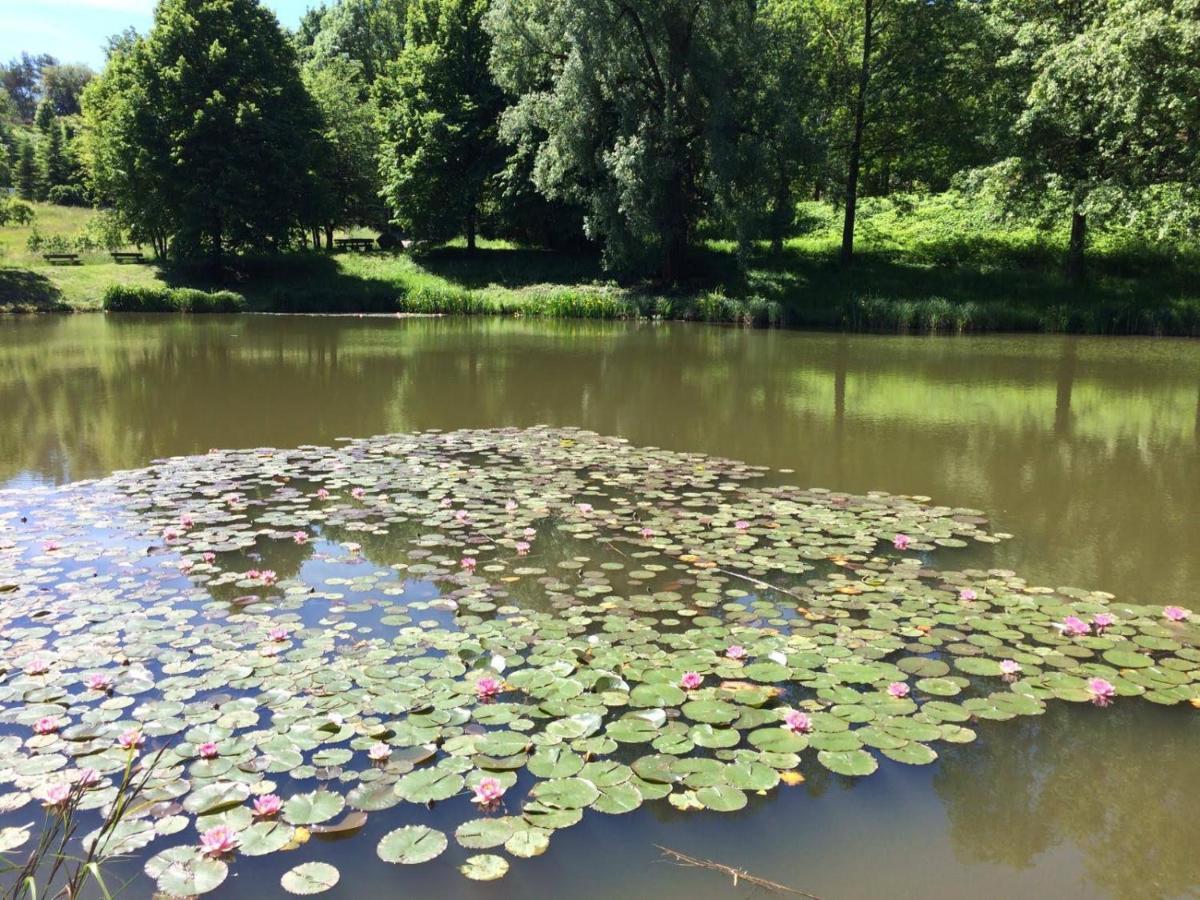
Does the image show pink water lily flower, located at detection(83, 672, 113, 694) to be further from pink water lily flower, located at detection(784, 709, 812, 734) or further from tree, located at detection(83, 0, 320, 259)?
tree, located at detection(83, 0, 320, 259)

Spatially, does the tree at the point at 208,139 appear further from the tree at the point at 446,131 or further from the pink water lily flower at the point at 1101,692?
the pink water lily flower at the point at 1101,692

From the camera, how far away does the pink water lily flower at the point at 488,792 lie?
2.99m

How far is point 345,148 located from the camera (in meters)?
39.5

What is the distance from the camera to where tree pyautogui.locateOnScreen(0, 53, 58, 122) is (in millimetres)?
105875

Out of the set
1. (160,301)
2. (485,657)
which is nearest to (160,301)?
(160,301)

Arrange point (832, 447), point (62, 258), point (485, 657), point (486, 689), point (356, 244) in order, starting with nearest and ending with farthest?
point (486, 689) < point (485, 657) < point (832, 447) < point (62, 258) < point (356, 244)

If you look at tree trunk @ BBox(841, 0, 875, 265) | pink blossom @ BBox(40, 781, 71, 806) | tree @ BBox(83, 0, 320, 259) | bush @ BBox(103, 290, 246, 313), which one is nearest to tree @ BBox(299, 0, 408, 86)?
tree @ BBox(83, 0, 320, 259)

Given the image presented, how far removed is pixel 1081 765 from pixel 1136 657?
42.3 inches

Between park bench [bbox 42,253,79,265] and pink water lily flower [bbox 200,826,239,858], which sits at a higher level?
park bench [bbox 42,253,79,265]

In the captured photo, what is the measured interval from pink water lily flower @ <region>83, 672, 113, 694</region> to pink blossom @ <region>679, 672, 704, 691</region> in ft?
8.20

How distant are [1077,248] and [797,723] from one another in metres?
24.9

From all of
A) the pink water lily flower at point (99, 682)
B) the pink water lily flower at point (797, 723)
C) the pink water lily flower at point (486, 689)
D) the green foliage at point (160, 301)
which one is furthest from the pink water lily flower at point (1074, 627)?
the green foliage at point (160, 301)

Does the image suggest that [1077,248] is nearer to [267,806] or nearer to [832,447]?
[832,447]

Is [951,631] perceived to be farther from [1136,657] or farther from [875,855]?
[875,855]
